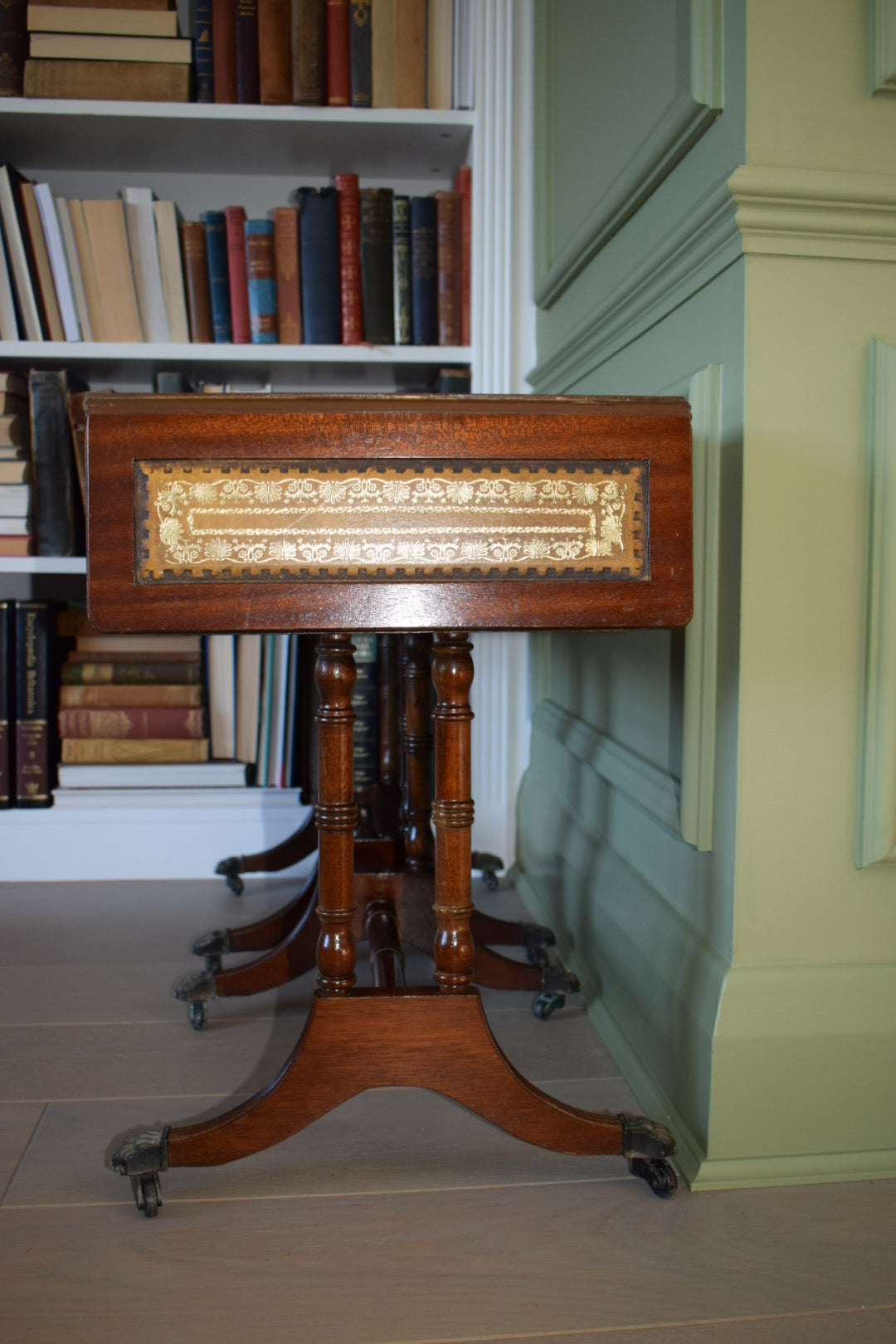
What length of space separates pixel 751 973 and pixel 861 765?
0.19 metres

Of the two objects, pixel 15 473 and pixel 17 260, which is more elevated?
pixel 17 260

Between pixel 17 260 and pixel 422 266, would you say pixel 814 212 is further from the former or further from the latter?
pixel 17 260

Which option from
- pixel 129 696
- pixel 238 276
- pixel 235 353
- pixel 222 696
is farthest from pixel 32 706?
pixel 238 276

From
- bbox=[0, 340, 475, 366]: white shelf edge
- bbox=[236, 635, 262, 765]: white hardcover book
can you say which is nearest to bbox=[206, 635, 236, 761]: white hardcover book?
bbox=[236, 635, 262, 765]: white hardcover book

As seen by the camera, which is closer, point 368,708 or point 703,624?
point 703,624

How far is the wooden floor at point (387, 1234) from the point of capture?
0.69 metres

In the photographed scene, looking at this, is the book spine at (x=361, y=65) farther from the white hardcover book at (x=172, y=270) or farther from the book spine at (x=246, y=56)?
the white hardcover book at (x=172, y=270)

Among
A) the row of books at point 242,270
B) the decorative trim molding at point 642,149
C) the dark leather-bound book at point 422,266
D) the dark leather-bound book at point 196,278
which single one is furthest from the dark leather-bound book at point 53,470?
the decorative trim molding at point 642,149

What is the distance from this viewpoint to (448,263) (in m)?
1.70

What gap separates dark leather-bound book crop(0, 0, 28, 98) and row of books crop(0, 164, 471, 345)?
0.38ft

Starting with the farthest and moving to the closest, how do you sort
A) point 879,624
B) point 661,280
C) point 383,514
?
1. point 661,280
2. point 879,624
3. point 383,514

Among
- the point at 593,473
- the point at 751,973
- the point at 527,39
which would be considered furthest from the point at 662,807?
the point at 527,39

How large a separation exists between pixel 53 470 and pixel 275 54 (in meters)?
0.73

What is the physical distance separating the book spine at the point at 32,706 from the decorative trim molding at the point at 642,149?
0.96 meters
